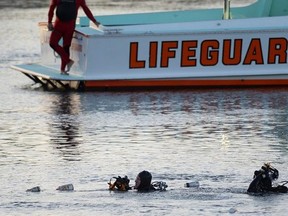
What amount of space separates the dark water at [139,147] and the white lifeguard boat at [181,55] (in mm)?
293

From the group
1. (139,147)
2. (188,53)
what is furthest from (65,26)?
(139,147)

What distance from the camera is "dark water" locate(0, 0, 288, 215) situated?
→ 1323 cm

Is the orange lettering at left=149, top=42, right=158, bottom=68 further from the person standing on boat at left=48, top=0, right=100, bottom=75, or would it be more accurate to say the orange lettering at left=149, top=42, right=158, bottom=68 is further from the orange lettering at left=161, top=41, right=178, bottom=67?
the person standing on boat at left=48, top=0, right=100, bottom=75

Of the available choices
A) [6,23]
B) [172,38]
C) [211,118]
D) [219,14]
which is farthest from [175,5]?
[211,118]

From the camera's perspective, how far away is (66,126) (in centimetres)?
1862

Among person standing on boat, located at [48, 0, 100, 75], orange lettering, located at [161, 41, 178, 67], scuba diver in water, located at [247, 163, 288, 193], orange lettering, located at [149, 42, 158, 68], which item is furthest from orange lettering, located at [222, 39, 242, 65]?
scuba diver in water, located at [247, 163, 288, 193]

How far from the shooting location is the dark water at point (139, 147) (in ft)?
43.4

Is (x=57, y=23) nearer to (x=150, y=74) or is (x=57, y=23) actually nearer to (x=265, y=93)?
(x=150, y=74)

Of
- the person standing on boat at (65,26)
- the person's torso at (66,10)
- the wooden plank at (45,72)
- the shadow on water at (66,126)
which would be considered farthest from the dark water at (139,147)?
the person's torso at (66,10)

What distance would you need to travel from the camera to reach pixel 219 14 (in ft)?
82.8

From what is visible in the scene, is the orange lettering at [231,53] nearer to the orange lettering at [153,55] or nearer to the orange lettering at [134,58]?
the orange lettering at [153,55]

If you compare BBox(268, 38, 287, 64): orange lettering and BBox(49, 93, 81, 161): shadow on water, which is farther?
BBox(268, 38, 287, 64): orange lettering

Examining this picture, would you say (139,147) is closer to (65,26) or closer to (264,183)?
(264,183)

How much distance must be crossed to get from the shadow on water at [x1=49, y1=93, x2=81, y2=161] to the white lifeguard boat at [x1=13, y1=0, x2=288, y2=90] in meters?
0.69
